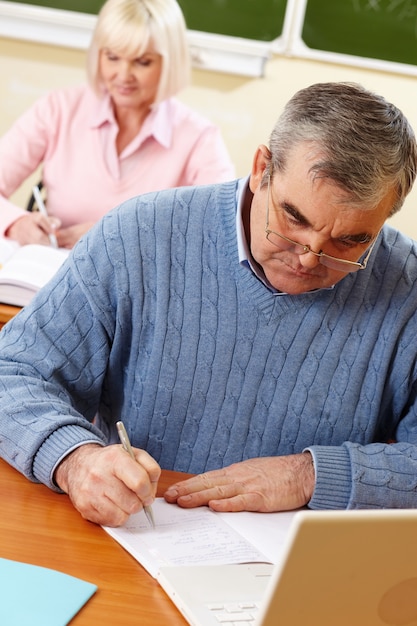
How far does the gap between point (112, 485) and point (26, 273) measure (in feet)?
3.91

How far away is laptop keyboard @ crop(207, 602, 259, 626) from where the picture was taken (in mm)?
1012

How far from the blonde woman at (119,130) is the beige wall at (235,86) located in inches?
34.7

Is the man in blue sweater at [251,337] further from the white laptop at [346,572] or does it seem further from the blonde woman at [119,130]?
the blonde woman at [119,130]

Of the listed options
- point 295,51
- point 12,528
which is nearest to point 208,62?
point 295,51

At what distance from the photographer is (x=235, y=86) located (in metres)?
4.23

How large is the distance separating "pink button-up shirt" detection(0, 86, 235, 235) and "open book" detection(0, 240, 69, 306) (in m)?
0.74

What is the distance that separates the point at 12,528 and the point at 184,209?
67cm

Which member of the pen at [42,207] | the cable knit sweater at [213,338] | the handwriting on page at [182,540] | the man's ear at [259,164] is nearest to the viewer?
the handwriting on page at [182,540]

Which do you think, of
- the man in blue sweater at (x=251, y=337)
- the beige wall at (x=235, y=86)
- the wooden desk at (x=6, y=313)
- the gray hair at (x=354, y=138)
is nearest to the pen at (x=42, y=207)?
the wooden desk at (x=6, y=313)

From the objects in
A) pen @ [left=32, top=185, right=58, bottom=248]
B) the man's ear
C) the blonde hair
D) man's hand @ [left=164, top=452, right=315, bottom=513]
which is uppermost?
the man's ear

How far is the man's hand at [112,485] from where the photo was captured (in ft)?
3.87

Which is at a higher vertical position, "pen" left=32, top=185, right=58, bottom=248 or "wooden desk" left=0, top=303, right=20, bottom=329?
"wooden desk" left=0, top=303, right=20, bottom=329

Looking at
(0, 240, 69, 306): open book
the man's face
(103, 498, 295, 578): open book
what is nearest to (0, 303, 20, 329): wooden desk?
(0, 240, 69, 306): open book

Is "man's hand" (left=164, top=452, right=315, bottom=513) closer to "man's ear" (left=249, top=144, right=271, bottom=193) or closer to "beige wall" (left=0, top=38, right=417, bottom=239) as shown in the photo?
"man's ear" (left=249, top=144, right=271, bottom=193)
